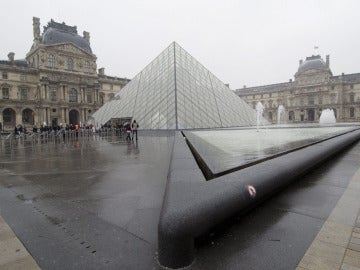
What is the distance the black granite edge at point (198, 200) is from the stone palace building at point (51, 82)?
5093 cm

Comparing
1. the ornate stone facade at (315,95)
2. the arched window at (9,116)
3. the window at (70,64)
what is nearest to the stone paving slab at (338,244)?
the arched window at (9,116)

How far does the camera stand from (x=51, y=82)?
1897 inches

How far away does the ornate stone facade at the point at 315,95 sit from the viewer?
225 ft

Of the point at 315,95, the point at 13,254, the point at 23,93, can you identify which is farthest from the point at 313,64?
the point at 13,254

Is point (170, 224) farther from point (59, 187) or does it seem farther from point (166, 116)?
point (166, 116)

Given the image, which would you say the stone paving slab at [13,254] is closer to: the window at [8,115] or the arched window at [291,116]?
the window at [8,115]

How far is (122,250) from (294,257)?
1.34m

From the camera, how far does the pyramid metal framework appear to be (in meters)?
19.9

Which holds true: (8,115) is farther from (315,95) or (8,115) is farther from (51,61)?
(315,95)

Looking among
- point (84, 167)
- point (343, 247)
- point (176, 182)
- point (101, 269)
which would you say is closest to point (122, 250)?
point (101, 269)

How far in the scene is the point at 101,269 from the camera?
1.74m

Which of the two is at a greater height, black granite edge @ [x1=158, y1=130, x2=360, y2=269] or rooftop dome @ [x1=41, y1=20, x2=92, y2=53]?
rooftop dome @ [x1=41, y1=20, x2=92, y2=53]

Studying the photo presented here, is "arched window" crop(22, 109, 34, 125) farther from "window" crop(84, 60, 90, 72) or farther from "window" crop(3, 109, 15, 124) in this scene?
"window" crop(84, 60, 90, 72)

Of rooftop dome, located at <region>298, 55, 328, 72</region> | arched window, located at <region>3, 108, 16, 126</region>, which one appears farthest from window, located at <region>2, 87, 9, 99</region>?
rooftop dome, located at <region>298, 55, 328, 72</region>
